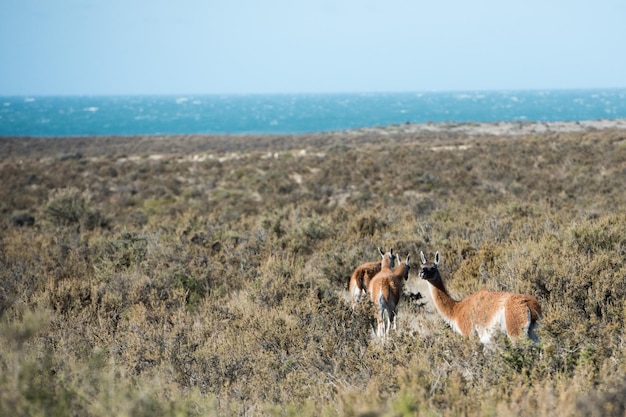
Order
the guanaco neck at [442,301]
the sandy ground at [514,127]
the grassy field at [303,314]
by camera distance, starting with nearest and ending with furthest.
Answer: the grassy field at [303,314] → the guanaco neck at [442,301] → the sandy ground at [514,127]

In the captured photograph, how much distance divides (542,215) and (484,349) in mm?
7140

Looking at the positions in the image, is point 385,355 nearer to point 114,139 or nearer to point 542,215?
point 542,215

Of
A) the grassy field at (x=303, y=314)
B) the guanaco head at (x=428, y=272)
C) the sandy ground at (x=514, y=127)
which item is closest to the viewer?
the grassy field at (x=303, y=314)

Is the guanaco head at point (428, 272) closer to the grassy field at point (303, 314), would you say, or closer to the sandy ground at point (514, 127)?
the grassy field at point (303, 314)

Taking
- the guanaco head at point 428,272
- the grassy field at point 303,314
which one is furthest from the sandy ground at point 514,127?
the guanaco head at point 428,272

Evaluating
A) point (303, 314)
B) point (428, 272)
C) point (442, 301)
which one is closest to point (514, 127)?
point (428, 272)

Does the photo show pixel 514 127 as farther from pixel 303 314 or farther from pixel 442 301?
pixel 303 314

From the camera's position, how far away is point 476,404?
109 inches

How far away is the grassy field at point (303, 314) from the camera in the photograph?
278 cm

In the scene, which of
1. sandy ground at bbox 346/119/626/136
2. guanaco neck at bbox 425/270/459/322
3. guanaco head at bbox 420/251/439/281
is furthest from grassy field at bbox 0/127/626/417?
sandy ground at bbox 346/119/626/136

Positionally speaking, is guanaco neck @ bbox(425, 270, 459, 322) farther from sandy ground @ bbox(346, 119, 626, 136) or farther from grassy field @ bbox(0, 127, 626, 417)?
sandy ground @ bbox(346, 119, 626, 136)

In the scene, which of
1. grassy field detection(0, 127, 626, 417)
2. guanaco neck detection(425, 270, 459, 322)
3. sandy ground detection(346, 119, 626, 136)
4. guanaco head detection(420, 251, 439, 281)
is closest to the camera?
grassy field detection(0, 127, 626, 417)

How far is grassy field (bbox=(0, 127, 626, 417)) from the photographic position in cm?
278

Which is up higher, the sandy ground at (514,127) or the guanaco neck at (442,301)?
the sandy ground at (514,127)
